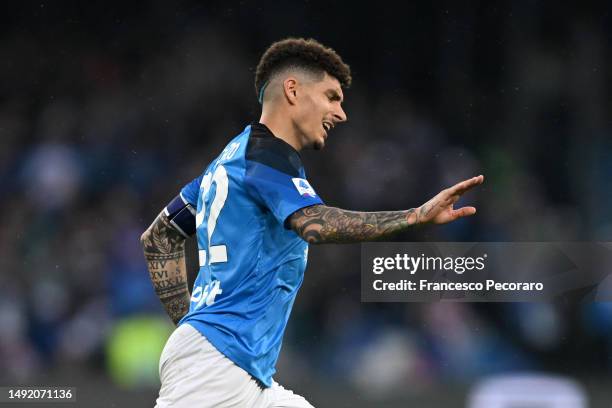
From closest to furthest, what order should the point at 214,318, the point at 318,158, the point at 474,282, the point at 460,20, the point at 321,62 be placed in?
the point at 214,318 → the point at 321,62 → the point at 474,282 → the point at 318,158 → the point at 460,20

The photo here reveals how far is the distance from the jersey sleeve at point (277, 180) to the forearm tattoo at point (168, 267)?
0.74 metres

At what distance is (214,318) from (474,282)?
497 centimetres

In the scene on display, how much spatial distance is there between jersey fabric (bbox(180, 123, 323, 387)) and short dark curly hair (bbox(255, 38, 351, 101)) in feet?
1.10

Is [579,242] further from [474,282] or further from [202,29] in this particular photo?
[202,29]

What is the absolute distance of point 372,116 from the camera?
854cm

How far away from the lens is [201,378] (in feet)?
8.98

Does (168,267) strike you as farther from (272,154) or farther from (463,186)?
(463,186)

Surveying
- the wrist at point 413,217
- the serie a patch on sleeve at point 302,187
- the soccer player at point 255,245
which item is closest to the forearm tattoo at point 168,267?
the soccer player at point 255,245

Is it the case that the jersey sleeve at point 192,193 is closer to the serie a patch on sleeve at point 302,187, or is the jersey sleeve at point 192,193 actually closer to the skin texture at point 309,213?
the skin texture at point 309,213

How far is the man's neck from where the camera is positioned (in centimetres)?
300

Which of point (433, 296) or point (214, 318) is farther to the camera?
point (433, 296)

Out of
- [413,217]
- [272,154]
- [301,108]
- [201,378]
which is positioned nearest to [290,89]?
[301,108]

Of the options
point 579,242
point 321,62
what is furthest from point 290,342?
point 321,62

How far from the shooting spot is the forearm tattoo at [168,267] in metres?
3.43
